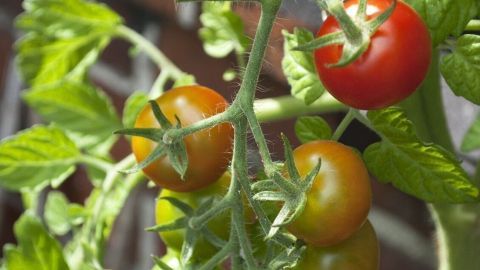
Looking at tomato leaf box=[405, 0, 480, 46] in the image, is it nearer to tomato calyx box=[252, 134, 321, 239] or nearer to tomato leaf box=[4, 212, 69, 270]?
tomato calyx box=[252, 134, 321, 239]

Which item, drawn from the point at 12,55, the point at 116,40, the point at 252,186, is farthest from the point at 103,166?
the point at 12,55

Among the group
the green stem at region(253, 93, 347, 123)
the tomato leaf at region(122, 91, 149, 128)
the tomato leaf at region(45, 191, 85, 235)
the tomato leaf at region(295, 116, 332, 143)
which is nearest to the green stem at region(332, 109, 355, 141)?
the tomato leaf at region(295, 116, 332, 143)

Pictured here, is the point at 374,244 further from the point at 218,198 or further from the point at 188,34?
the point at 188,34

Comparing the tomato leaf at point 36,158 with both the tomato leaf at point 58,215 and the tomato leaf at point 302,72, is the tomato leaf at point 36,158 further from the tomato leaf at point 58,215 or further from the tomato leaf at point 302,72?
the tomato leaf at point 302,72

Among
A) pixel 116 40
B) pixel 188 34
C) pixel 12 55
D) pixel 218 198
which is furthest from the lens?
pixel 12 55

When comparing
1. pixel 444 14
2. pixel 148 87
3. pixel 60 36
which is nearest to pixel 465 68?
pixel 444 14
